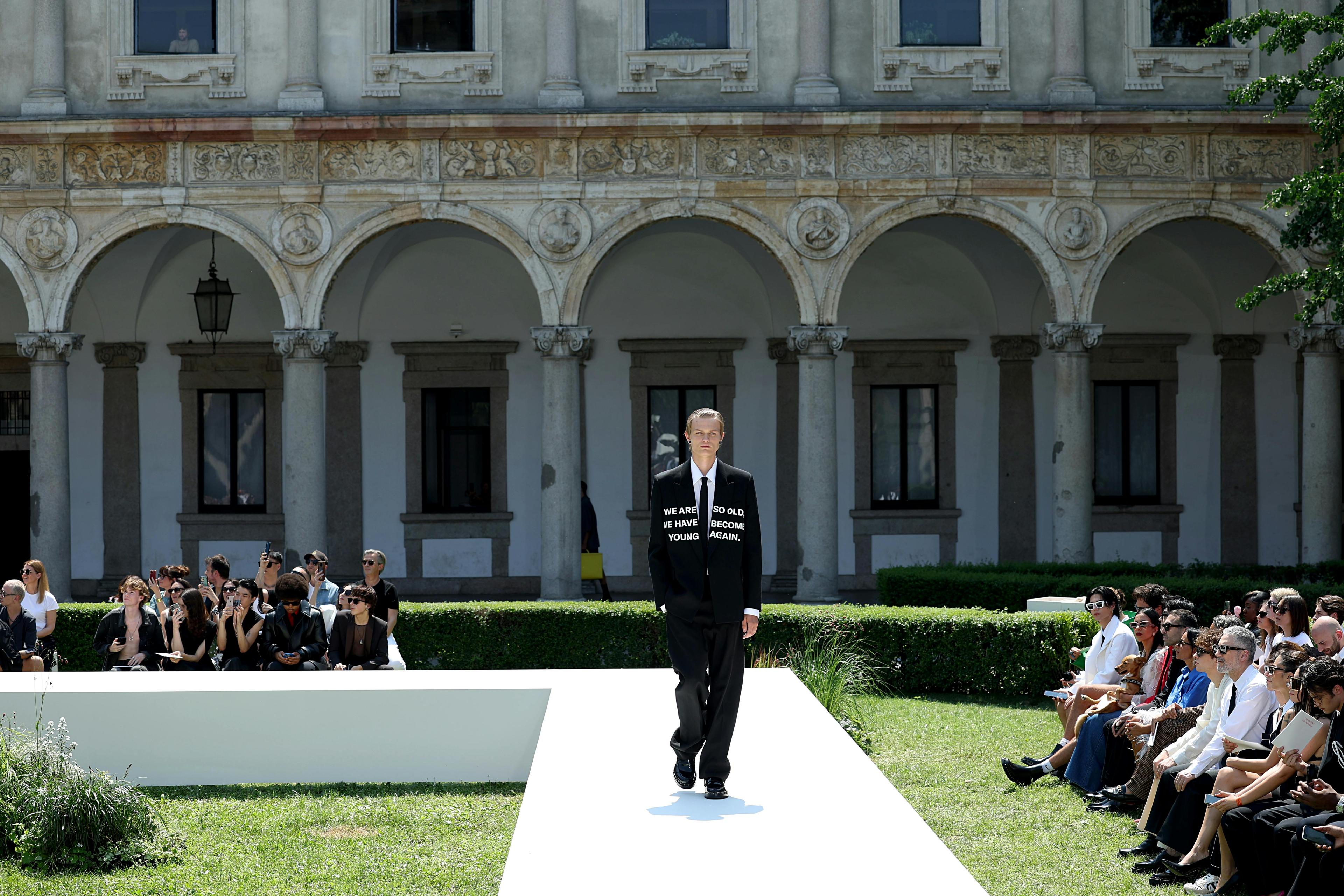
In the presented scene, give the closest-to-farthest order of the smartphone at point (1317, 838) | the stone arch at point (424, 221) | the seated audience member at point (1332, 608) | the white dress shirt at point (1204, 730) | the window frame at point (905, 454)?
the smartphone at point (1317, 838) → the white dress shirt at point (1204, 730) → the seated audience member at point (1332, 608) → the stone arch at point (424, 221) → the window frame at point (905, 454)

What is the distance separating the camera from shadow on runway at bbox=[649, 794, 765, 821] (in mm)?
5895

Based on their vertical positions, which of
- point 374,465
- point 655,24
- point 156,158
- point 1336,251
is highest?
point 655,24

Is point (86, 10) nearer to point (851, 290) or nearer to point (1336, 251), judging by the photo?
point (851, 290)

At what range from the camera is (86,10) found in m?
17.4

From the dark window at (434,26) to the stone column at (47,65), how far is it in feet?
13.6

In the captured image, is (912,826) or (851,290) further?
(851,290)

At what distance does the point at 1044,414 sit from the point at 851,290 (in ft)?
11.4

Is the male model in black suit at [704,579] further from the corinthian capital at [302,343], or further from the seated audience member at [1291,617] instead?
the corinthian capital at [302,343]

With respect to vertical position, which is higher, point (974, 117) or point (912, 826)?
point (974, 117)

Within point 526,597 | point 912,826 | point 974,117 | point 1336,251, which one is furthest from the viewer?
point 526,597

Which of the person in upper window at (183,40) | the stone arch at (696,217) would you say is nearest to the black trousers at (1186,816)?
the stone arch at (696,217)

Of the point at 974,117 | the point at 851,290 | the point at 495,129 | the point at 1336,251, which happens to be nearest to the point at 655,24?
the point at 495,129

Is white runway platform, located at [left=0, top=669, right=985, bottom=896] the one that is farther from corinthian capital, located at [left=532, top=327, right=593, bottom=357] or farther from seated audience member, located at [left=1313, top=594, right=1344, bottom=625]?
corinthian capital, located at [left=532, top=327, right=593, bottom=357]

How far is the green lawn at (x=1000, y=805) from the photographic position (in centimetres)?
696
